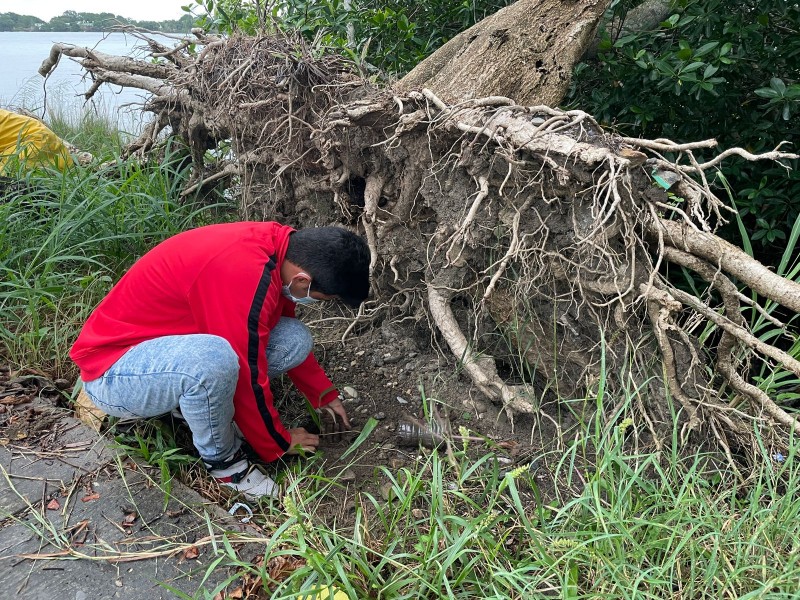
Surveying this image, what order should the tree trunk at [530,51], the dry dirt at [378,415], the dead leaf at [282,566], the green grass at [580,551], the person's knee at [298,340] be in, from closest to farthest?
the green grass at [580,551] < the dead leaf at [282,566] < the dry dirt at [378,415] < the person's knee at [298,340] < the tree trunk at [530,51]

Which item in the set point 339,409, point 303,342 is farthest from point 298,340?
point 339,409

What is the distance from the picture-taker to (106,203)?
10.8 ft

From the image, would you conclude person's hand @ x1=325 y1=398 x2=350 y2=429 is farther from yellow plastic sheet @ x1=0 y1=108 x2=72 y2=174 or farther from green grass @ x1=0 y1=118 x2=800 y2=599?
yellow plastic sheet @ x1=0 y1=108 x2=72 y2=174

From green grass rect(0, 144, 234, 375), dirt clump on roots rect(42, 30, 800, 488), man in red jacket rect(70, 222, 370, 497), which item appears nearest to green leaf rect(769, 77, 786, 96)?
dirt clump on roots rect(42, 30, 800, 488)

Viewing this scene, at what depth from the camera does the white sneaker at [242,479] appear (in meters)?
2.34

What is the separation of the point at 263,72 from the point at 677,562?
2.83 metres

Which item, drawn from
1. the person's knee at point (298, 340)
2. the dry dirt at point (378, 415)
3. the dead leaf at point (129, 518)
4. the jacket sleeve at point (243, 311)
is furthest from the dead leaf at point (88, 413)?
the person's knee at point (298, 340)

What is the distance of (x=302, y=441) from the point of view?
253 centimetres

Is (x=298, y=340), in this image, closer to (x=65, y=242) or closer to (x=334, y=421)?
(x=334, y=421)

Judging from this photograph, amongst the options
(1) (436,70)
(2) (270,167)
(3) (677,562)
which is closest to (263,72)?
(2) (270,167)

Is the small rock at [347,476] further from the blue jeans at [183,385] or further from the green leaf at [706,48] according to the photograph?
the green leaf at [706,48]

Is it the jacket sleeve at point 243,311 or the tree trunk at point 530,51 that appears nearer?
the jacket sleeve at point 243,311

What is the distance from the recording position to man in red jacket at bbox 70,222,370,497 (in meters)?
2.12

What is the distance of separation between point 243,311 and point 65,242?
5.52ft
